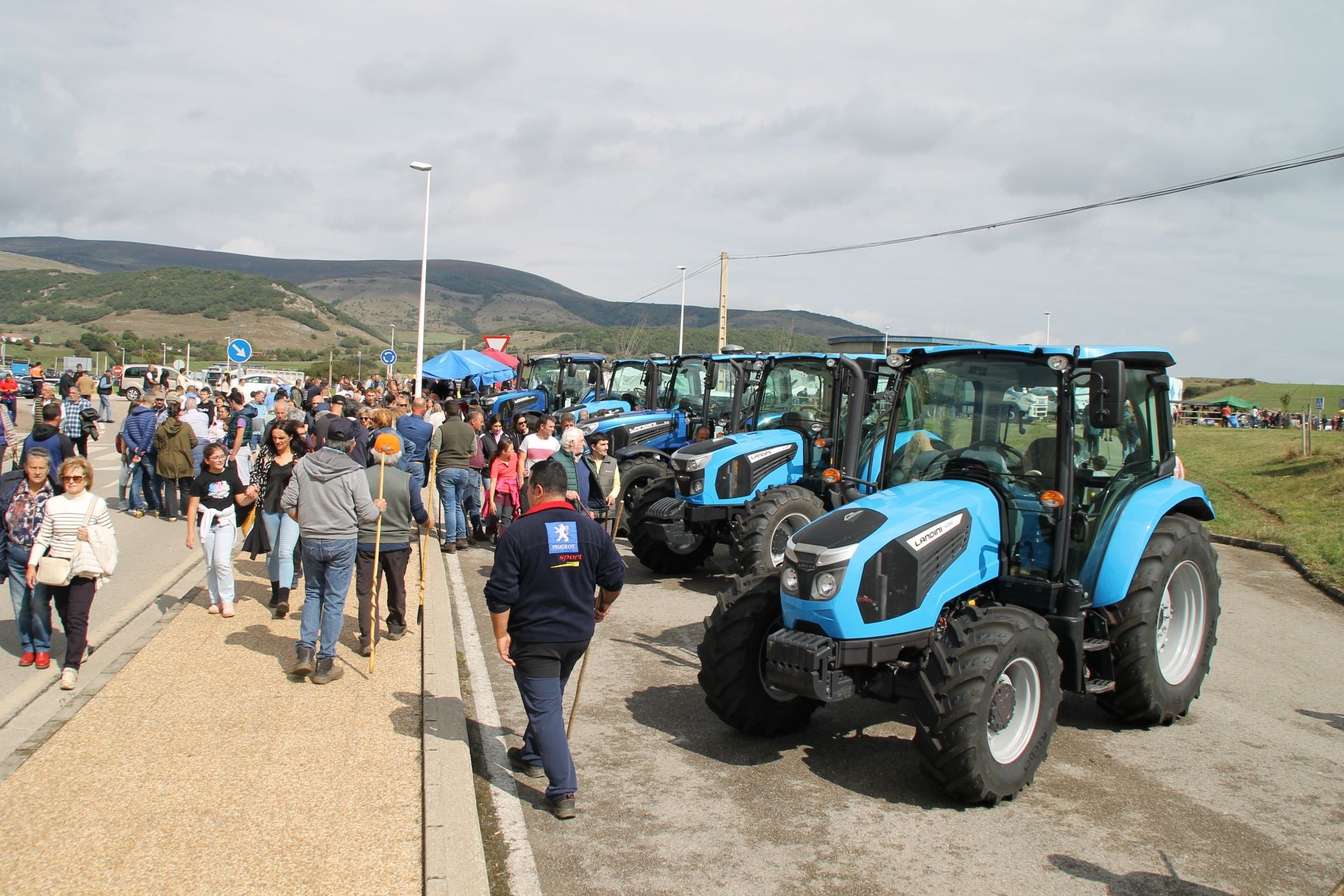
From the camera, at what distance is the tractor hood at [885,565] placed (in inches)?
217

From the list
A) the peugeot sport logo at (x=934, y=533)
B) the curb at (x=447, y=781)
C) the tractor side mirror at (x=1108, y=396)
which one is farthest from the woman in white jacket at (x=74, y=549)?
the tractor side mirror at (x=1108, y=396)

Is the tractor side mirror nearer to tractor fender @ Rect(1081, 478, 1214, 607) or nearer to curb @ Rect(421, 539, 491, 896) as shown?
tractor fender @ Rect(1081, 478, 1214, 607)

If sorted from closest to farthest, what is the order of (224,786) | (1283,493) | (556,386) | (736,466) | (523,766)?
(224,786)
(523,766)
(736,466)
(1283,493)
(556,386)

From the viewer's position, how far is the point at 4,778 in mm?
5301

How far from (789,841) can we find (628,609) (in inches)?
205

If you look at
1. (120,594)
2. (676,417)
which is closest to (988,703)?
(120,594)

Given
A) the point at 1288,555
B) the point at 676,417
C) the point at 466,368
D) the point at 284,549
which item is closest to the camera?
the point at 284,549

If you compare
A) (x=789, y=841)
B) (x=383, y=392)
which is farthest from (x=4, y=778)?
(x=383, y=392)

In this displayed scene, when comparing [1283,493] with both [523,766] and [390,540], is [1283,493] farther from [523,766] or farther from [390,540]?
[523,766]

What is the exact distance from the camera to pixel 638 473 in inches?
521

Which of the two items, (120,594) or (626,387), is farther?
(626,387)

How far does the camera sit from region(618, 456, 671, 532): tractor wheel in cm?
1315

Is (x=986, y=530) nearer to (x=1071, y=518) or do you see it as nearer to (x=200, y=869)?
(x=1071, y=518)

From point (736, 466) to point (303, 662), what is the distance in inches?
206
